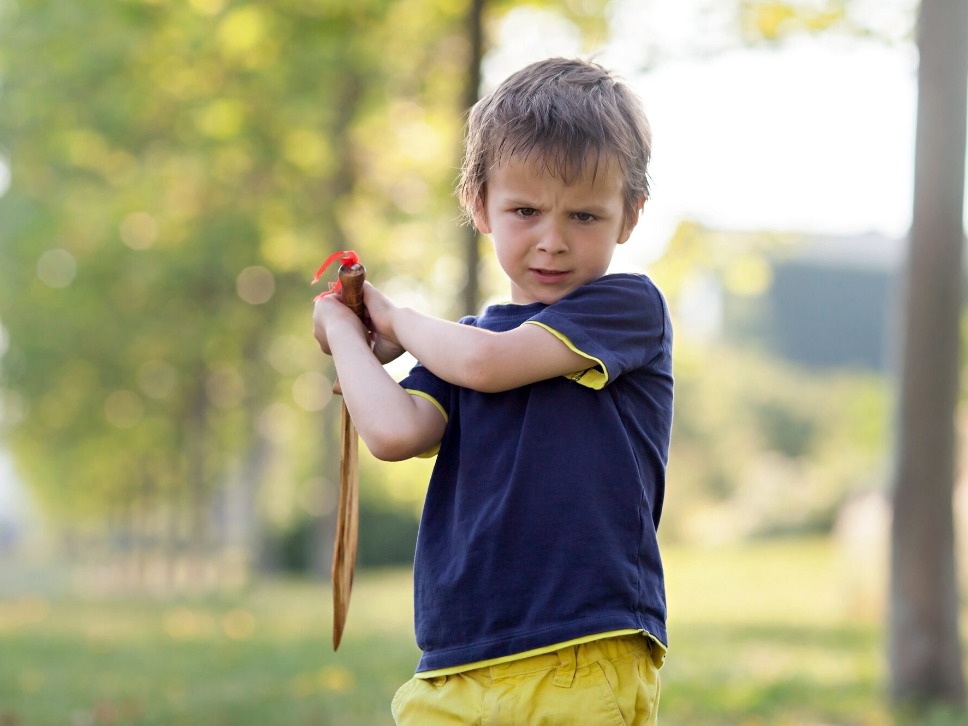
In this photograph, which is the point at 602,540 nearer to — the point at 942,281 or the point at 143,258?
the point at 942,281

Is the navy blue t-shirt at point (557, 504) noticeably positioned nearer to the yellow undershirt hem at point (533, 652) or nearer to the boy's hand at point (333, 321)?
the yellow undershirt hem at point (533, 652)

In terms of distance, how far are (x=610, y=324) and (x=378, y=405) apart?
0.44m

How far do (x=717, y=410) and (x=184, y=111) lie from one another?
2296cm

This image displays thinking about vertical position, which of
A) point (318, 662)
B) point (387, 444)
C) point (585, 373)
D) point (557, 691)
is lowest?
point (318, 662)

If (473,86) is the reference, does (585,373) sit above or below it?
below

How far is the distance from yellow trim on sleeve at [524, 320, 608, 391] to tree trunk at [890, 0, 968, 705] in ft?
13.9

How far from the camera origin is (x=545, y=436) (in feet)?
6.23

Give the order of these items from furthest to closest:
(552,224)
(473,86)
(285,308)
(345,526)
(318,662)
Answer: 1. (285,308)
2. (318,662)
3. (473,86)
4. (345,526)
5. (552,224)

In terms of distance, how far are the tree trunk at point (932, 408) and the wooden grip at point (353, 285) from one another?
14.1ft

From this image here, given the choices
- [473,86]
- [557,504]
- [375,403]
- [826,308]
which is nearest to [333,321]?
[375,403]

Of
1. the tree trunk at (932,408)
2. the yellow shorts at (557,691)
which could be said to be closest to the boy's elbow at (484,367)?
the yellow shorts at (557,691)

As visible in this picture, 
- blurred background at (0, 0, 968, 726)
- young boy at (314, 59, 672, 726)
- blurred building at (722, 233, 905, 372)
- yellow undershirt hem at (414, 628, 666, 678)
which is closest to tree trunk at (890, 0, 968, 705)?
blurred background at (0, 0, 968, 726)

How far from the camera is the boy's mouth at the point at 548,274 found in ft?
6.58

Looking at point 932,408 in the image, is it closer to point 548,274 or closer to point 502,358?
point 548,274
